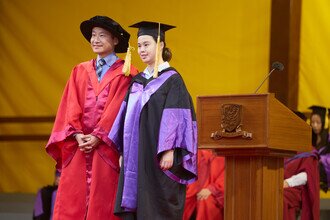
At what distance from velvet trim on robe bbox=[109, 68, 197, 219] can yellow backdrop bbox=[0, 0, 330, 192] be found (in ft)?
12.2

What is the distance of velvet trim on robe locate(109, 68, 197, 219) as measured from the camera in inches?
186

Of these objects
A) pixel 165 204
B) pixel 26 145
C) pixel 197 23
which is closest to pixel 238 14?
pixel 197 23

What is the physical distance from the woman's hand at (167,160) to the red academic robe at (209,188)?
2221 millimetres

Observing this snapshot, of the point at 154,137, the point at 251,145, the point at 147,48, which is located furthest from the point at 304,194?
the point at 147,48

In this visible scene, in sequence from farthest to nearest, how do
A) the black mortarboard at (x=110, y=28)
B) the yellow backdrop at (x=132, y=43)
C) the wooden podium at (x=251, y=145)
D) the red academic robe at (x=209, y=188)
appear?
the yellow backdrop at (x=132, y=43)
the red academic robe at (x=209, y=188)
the black mortarboard at (x=110, y=28)
the wooden podium at (x=251, y=145)

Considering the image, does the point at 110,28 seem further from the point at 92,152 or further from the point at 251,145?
the point at 251,145

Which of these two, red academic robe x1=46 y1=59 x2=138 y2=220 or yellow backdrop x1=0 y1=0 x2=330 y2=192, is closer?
red academic robe x1=46 y1=59 x2=138 y2=220

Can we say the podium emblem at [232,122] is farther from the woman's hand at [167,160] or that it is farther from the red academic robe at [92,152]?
the red academic robe at [92,152]

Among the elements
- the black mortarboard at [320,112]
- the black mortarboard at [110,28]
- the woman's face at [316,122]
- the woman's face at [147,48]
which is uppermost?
the black mortarboard at [110,28]

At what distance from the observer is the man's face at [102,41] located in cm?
525

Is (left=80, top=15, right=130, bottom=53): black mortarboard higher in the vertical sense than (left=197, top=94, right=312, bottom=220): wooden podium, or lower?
higher

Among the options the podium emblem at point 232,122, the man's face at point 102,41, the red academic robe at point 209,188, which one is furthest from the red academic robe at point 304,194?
the man's face at point 102,41

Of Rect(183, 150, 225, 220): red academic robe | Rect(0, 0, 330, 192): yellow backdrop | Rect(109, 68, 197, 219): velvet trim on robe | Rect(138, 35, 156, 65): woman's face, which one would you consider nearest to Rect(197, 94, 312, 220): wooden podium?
Rect(109, 68, 197, 219): velvet trim on robe

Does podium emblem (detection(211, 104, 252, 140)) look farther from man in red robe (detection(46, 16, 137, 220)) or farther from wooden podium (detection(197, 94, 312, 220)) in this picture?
man in red robe (detection(46, 16, 137, 220))
